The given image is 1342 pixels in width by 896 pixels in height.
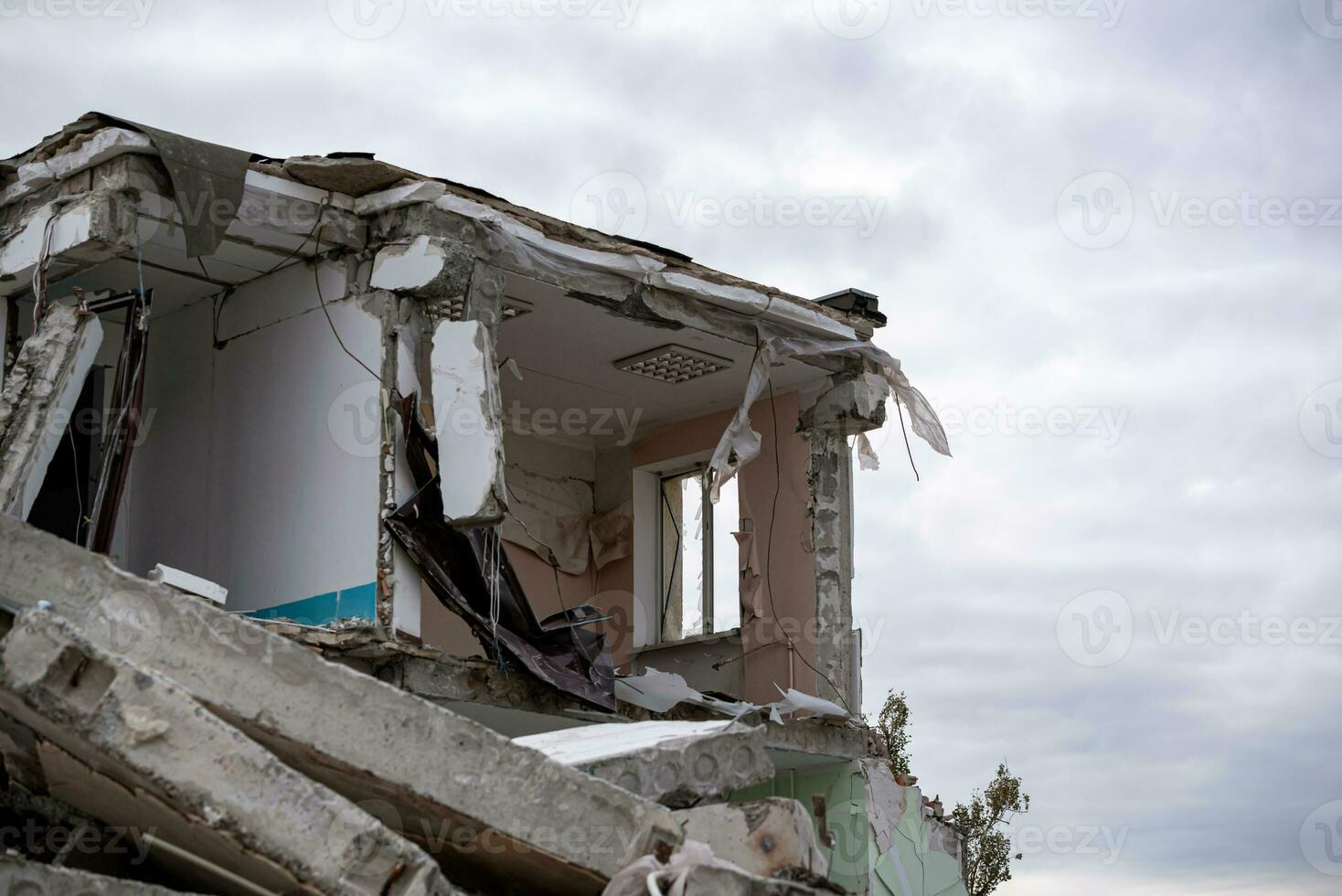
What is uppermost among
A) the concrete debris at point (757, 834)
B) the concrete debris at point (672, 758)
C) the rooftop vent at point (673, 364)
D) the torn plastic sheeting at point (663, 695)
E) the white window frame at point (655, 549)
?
the rooftop vent at point (673, 364)

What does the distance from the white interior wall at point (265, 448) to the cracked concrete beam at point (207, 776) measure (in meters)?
6.09

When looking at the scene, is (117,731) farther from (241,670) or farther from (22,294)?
(22,294)

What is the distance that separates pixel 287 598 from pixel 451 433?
1.66 m

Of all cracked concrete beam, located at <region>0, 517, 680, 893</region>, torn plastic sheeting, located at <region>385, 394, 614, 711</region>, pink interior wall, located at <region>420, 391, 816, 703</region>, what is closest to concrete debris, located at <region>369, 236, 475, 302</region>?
torn plastic sheeting, located at <region>385, 394, 614, 711</region>

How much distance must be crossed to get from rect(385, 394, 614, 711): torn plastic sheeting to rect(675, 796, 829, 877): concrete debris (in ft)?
18.0

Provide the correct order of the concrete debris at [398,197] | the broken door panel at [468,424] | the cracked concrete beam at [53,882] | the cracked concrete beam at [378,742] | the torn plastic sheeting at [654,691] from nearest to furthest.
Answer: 1. the cracked concrete beam at [53,882]
2. the cracked concrete beam at [378,742]
3. the broken door panel at [468,424]
4. the concrete debris at [398,197]
5. the torn plastic sheeting at [654,691]

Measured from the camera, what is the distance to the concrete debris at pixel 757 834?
4.73 meters

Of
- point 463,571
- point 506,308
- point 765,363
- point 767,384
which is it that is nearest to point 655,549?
point 767,384

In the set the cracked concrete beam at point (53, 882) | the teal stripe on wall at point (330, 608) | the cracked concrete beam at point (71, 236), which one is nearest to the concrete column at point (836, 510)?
the teal stripe on wall at point (330, 608)

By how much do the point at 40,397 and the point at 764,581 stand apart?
21.1 feet

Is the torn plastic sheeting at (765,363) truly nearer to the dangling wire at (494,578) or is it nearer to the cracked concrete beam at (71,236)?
the dangling wire at (494,578)

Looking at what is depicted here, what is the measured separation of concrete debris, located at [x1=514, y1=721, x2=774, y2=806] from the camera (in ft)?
17.0

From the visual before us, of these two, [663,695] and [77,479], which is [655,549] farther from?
[77,479]

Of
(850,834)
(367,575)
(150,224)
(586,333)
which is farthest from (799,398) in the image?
(150,224)
